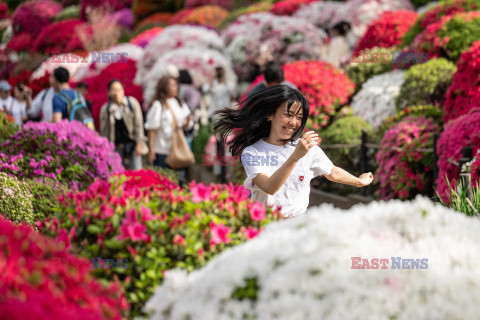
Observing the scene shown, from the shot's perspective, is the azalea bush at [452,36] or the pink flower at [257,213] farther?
the azalea bush at [452,36]

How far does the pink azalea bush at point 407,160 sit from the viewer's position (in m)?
7.87

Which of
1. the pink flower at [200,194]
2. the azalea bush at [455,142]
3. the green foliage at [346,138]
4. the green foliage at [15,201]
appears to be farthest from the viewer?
the green foliage at [346,138]

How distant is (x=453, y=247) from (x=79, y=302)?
4.69ft

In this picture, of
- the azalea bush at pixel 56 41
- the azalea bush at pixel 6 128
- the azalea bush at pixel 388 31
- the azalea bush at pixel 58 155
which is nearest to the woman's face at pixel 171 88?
the azalea bush at pixel 6 128

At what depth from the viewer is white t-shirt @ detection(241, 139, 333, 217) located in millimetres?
4043

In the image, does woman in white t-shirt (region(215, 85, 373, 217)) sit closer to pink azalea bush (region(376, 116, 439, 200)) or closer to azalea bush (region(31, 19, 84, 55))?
pink azalea bush (region(376, 116, 439, 200))

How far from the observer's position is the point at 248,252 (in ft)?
8.23

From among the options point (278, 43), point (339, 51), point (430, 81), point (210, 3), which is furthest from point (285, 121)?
point (210, 3)

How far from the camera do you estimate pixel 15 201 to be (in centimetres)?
481

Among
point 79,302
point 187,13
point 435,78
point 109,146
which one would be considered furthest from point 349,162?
point 187,13

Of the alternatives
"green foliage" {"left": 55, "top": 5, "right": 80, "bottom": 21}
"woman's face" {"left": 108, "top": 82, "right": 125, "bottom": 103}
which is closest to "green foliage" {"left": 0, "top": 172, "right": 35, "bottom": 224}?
"woman's face" {"left": 108, "top": 82, "right": 125, "bottom": 103}

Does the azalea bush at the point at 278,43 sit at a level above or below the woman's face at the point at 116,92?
below

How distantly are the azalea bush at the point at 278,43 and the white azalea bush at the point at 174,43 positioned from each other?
674mm

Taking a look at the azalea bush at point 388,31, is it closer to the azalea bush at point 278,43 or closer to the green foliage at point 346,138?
the azalea bush at point 278,43
